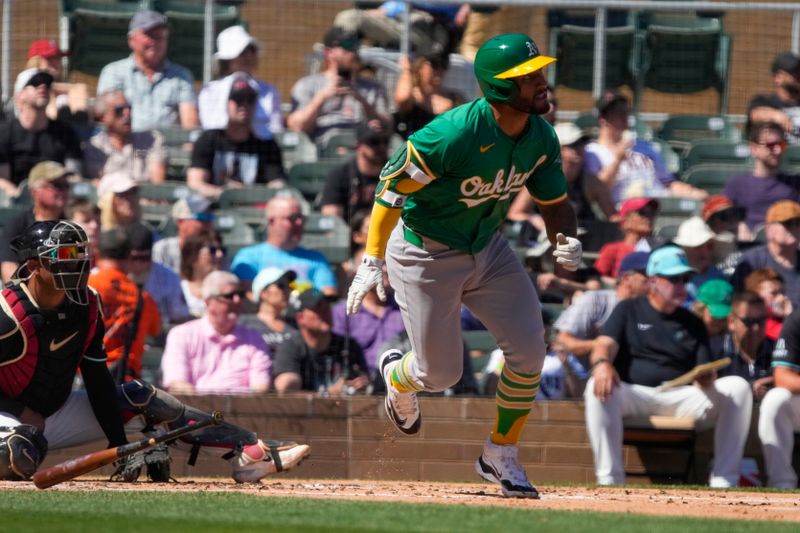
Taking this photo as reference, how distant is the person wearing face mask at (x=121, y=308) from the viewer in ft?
29.3

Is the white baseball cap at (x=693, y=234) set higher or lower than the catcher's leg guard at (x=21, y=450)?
higher

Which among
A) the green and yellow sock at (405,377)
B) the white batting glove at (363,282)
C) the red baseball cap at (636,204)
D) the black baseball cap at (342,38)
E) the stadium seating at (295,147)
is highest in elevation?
the black baseball cap at (342,38)

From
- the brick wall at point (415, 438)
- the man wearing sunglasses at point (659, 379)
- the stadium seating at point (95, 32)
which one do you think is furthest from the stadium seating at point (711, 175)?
the stadium seating at point (95, 32)

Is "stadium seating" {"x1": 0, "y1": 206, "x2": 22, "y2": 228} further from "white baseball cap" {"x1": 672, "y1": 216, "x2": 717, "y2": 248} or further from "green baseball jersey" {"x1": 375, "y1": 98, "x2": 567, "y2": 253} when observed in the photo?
"white baseball cap" {"x1": 672, "y1": 216, "x2": 717, "y2": 248}

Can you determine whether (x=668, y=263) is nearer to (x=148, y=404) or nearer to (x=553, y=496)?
(x=553, y=496)

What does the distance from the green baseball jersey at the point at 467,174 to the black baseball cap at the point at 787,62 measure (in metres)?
5.12

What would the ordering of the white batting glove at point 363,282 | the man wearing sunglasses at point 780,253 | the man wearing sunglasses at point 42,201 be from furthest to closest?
1. the man wearing sunglasses at point 780,253
2. the man wearing sunglasses at point 42,201
3. the white batting glove at point 363,282

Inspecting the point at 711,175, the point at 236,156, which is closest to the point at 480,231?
the point at 236,156

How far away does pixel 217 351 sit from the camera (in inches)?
367

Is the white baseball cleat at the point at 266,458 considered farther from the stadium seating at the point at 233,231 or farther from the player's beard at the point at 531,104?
the stadium seating at the point at 233,231

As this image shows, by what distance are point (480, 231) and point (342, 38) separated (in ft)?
14.9

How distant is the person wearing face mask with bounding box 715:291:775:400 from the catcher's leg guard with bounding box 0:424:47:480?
15.4ft

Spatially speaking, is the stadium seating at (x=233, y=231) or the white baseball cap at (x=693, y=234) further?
the stadium seating at (x=233, y=231)

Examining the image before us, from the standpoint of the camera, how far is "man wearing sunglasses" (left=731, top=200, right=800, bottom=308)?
9805mm
